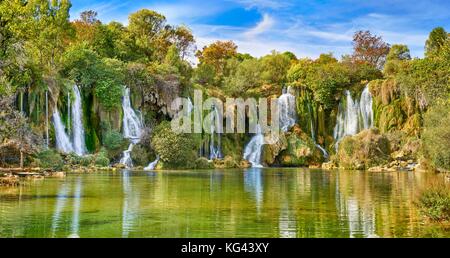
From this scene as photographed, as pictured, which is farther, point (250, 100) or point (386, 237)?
point (250, 100)

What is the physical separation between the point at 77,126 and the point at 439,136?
26689mm

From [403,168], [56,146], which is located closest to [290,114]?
[403,168]

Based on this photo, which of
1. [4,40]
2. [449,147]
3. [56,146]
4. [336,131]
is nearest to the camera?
[4,40]

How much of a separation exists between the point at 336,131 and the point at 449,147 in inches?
1134

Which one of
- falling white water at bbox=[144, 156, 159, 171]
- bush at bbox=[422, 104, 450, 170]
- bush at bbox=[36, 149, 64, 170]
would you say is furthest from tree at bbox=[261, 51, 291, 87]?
bush at bbox=[36, 149, 64, 170]

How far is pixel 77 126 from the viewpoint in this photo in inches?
1763

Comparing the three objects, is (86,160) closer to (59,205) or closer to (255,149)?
(255,149)

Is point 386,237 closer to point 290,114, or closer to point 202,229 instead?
point 202,229

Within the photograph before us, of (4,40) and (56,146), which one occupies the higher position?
(4,40)

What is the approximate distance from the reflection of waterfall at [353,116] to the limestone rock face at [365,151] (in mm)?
9003

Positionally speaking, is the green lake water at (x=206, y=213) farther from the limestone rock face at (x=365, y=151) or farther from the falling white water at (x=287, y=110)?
the falling white water at (x=287, y=110)

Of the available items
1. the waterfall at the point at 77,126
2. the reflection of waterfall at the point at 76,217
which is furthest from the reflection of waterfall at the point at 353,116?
the reflection of waterfall at the point at 76,217

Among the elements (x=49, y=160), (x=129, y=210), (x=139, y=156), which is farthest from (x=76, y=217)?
(x=139, y=156)
